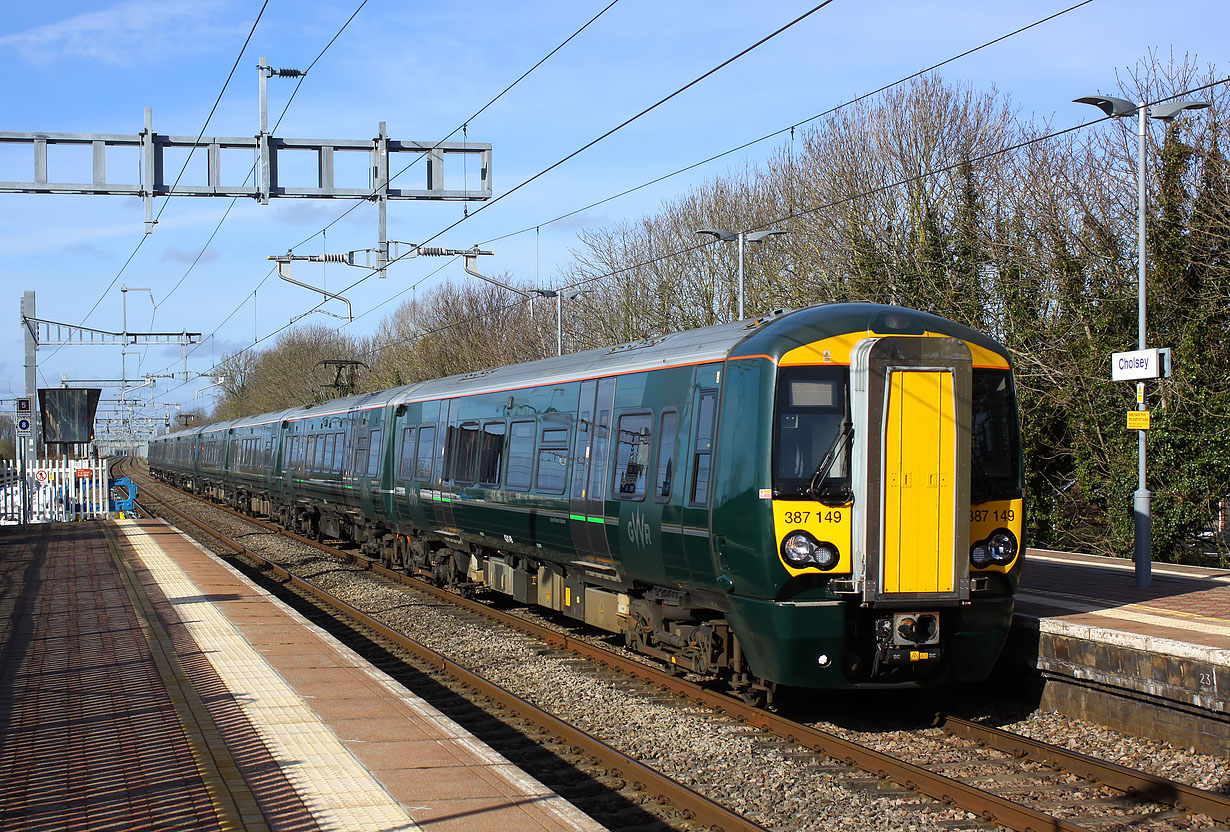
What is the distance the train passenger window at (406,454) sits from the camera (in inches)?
727

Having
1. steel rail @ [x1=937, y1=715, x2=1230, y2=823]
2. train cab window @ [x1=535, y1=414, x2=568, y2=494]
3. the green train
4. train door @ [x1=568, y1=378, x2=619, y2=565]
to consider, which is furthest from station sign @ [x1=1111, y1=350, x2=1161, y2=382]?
train cab window @ [x1=535, y1=414, x2=568, y2=494]

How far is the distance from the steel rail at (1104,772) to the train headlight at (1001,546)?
1279 mm

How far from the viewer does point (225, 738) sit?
7945 mm

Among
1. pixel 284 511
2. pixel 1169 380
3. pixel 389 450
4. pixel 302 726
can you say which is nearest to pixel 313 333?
pixel 284 511

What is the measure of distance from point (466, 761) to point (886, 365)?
4102 mm

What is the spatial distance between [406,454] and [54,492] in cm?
1777

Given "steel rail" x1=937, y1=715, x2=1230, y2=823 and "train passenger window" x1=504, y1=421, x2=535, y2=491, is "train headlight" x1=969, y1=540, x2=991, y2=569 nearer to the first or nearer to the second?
"steel rail" x1=937, y1=715, x2=1230, y2=823

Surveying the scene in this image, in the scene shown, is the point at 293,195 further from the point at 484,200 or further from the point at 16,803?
the point at 16,803

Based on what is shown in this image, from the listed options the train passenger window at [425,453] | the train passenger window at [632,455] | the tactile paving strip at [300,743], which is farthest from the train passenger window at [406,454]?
the train passenger window at [632,455]

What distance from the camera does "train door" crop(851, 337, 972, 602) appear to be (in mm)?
8461

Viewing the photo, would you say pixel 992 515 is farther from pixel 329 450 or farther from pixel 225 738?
pixel 329 450

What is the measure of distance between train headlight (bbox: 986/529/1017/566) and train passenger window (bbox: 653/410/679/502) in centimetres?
264

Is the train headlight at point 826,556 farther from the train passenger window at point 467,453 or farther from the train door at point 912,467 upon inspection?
the train passenger window at point 467,453

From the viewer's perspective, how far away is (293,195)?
56.4 ft
